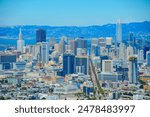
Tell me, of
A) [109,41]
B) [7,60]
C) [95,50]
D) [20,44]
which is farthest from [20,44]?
[109,41]

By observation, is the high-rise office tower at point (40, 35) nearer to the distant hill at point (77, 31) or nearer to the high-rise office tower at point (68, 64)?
the distant hill at point (77, 31)

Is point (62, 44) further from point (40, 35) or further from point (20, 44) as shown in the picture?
point (20, 44)

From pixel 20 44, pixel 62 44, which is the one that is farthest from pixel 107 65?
pixel 20 44

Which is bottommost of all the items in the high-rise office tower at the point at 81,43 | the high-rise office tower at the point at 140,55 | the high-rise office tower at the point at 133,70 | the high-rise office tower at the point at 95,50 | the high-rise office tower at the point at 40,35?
the high-rise office tower at the point at 133,70

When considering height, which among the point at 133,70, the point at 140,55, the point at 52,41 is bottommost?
the point at 133,70

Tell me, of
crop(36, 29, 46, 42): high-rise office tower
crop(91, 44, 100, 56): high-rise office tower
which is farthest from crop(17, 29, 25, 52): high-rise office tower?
crop(91, 44, 100, 56): high-rise office tower

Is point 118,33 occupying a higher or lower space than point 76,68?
higher

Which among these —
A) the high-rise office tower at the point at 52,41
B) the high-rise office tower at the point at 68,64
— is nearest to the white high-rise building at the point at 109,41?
the high-rise office tower at the point at 68,64

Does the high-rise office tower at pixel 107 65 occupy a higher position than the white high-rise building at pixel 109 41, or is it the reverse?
the white high-rise building at pixel 109 41
